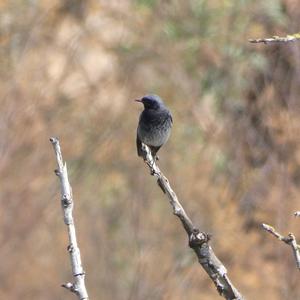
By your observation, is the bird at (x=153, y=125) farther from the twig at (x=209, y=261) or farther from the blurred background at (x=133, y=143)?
the twig at (x=209, y=261)

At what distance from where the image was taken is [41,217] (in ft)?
36.7

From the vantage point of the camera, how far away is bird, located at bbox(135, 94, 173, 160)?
7109 mm

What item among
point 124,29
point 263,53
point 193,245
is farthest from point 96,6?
point 193,245

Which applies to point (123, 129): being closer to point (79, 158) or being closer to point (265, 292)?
point (79, 158)

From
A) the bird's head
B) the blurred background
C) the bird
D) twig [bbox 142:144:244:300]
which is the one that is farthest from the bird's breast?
twig [bbox 142:144:244:300]

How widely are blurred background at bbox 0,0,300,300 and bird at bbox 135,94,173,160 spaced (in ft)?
8.08

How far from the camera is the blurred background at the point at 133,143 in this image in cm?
1017

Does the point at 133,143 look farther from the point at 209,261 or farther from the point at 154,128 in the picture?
the point at 209,261

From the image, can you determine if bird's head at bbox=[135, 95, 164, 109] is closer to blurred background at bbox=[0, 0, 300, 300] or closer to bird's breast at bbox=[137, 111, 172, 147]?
bird's breast at bbox=[137, 111, 172, 147]

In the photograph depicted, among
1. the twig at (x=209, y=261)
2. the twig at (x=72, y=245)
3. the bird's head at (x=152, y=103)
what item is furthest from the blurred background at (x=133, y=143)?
the twig at (x=72, y=245)

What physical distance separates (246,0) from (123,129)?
236 cm

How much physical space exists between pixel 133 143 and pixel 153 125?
18.1 feet

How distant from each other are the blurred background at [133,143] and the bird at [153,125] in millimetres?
2463

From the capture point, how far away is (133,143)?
12648 millimetres
